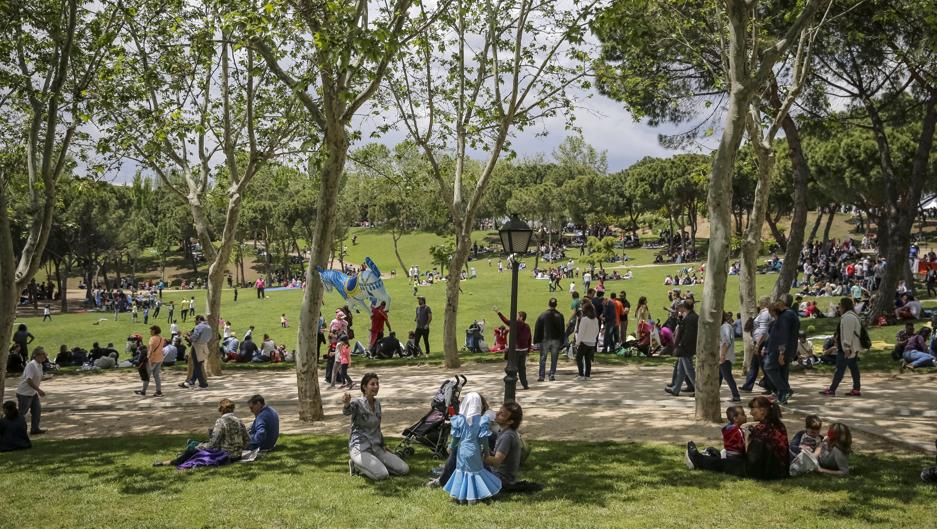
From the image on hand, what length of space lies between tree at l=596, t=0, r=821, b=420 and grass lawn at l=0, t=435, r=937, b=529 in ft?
6.15

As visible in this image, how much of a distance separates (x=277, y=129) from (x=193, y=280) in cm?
5047

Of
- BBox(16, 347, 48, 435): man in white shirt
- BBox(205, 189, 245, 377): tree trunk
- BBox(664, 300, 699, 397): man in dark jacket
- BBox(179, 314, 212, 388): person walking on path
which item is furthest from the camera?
BBox(205, 189, 245, 377): tree trunk

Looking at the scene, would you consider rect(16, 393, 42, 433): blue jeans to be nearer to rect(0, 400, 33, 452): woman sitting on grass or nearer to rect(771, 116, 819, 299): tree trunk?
rect(0, 400, 33, 452): woman sitting on grass

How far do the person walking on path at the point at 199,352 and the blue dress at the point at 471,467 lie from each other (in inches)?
369

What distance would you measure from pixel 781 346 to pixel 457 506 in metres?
6.07


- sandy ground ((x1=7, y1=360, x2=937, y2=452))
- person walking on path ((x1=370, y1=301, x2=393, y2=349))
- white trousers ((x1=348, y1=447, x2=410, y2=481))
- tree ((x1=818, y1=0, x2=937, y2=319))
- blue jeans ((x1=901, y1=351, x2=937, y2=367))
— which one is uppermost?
tree ((x1=818, y1=0, x2=937, y2=319))

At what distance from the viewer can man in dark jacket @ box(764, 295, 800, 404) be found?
1048 centimetres

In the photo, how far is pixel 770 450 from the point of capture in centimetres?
710

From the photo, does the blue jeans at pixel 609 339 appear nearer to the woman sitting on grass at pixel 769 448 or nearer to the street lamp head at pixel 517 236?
the street lamp head at pixel 517 236

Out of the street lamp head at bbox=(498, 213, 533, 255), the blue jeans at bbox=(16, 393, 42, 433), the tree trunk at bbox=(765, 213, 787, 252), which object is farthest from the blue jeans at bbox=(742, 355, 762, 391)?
the blue jeans at bbox=(16, 393, 42, 433)

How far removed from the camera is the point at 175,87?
14.9 meters

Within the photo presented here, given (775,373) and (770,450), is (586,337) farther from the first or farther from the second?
(770,450)

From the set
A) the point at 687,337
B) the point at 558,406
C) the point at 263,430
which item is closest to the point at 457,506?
the point at 263,430

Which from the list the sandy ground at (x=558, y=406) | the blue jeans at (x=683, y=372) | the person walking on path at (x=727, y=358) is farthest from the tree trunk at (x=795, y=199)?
the blue jeans at (x=683, y=372)
